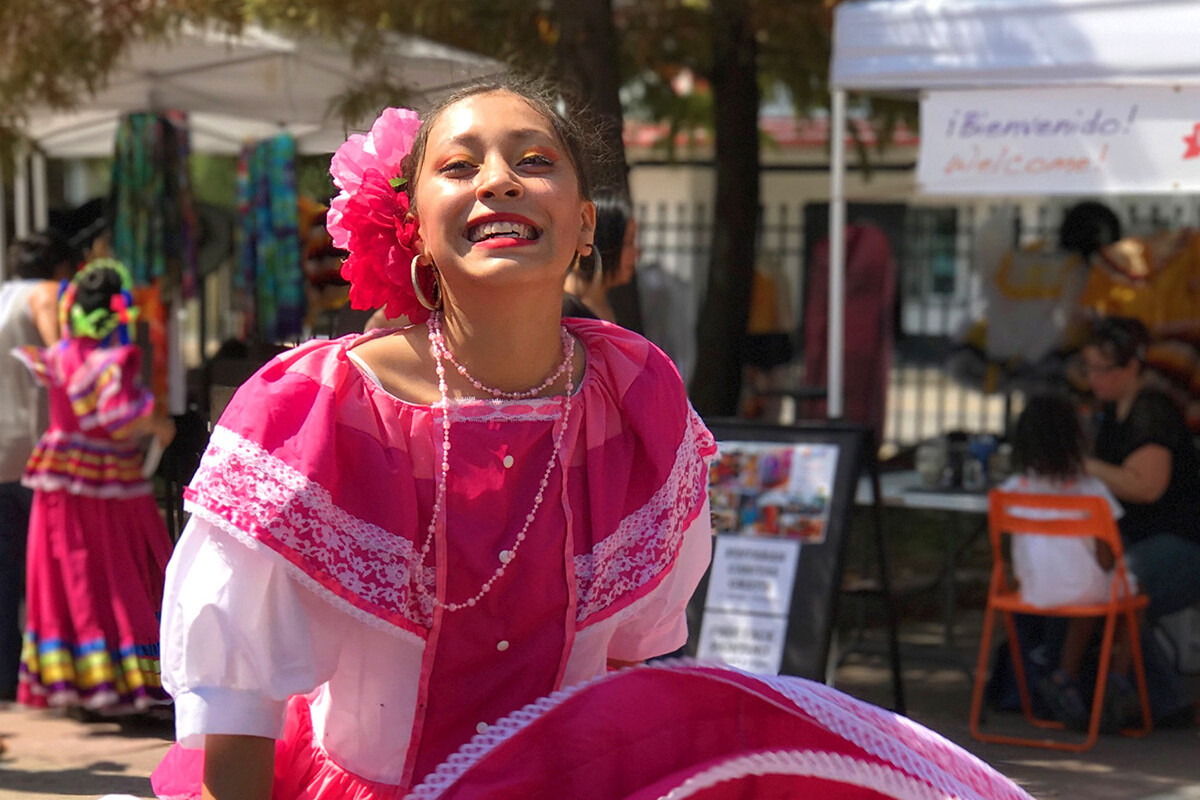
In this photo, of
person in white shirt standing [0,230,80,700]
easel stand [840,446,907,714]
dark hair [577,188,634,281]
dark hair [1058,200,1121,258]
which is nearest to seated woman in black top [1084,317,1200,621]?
easel stand [840,446,907,714]

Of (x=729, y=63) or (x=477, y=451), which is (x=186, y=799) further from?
(x=729, y=63)

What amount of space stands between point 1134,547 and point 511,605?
4.88m

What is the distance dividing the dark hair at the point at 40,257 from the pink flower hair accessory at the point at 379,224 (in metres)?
4.77

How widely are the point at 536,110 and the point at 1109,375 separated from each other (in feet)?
15.8

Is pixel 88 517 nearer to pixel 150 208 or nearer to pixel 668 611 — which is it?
Answer: pixel 150 208

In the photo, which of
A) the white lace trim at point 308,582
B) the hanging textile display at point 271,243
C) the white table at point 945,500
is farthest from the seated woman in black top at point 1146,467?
the white lace trim at point 308,582

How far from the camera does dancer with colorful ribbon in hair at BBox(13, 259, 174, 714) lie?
5762mm

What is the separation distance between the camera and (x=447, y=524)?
1810mm

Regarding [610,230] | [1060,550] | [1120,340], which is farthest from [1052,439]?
[610,230]

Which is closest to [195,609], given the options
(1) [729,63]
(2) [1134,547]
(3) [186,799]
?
(3) [186,799]

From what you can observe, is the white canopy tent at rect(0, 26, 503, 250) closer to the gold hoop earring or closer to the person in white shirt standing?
the person in white shirt standing

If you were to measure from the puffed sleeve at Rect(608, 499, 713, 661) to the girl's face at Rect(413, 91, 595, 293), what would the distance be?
0.43 m

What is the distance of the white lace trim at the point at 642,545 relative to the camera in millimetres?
1894

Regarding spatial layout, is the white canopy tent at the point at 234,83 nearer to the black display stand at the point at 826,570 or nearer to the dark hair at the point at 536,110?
the black display stand at the point at 826,570
